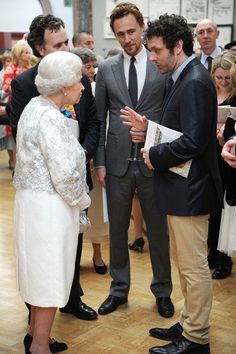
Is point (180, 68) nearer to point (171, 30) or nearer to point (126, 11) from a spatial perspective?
point (171, 30)

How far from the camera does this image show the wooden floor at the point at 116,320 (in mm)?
3051

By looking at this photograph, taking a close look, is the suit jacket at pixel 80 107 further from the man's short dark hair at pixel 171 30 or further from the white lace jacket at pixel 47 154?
the man's short dark hair at pixel 171 30

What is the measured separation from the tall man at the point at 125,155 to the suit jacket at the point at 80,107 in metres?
Answer: 0.12

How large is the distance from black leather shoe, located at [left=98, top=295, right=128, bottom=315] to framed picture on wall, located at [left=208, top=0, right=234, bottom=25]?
517 cm

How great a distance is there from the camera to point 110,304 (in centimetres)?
349

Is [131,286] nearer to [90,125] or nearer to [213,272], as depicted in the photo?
[213,272]

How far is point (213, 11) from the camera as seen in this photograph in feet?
25.3

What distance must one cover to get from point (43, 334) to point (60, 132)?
99 centimetres

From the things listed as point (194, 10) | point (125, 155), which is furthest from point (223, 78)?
point (194, 10)

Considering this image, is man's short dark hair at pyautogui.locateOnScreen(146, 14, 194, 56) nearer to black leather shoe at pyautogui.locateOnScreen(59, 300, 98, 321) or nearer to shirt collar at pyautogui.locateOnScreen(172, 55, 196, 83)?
shirt collar at pyautogui.locateOnScreen(172, 55, 196, 83)

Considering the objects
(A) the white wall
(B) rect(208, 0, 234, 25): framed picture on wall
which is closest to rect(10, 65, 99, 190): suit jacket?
(B) rect(208, 0, 234, 25): framed picture on wall

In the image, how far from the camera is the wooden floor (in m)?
3.05

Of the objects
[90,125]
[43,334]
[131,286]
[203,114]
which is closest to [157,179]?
[203,114]

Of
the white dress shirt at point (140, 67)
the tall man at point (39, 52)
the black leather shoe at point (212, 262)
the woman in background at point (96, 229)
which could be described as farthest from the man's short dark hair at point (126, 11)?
Result: the black leather shoe at point (212, 262)
